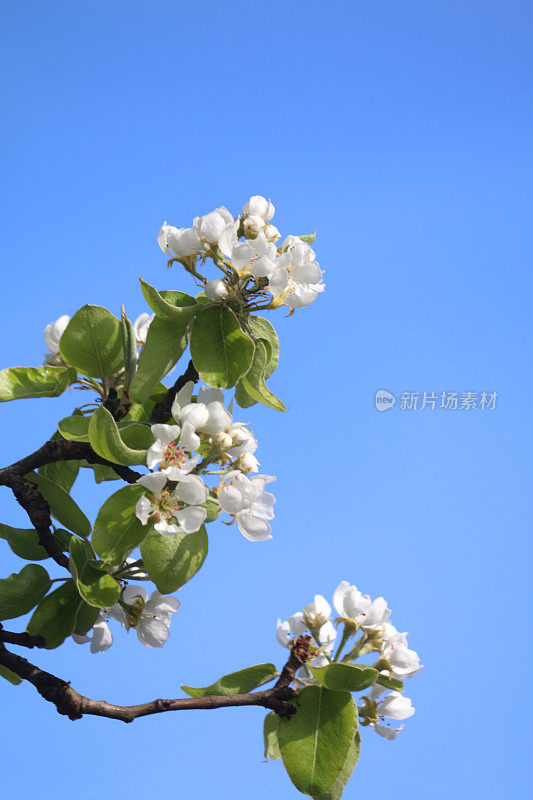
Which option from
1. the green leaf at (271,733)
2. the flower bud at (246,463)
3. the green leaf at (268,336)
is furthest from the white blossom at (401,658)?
the green leaf at (268,336)

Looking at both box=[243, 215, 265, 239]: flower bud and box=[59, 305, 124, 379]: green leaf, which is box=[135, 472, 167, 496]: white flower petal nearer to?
box=[59, 305, 124, 379]: green leaf

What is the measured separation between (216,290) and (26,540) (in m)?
0.72

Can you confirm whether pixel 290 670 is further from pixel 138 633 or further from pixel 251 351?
pixel 251 351

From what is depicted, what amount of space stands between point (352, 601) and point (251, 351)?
25.3 inches

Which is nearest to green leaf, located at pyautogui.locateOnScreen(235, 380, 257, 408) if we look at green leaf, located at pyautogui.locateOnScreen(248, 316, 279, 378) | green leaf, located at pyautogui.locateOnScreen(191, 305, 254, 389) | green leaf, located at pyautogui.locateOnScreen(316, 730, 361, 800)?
green leaf, located at pyautogui.locateOnScreen(248, 316, 279, 378)

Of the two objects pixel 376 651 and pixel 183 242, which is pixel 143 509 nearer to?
pixel 183 242

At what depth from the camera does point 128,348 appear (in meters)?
1.55

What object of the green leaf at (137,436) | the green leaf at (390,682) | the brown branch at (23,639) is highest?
the green leaf at (137,436)

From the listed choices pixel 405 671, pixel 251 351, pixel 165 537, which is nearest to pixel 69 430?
pixel 165 537

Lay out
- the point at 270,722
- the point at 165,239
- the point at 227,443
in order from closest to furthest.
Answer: the point at 227,443
the point at 165,239
the point at 270,722

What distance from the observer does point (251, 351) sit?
4.68 feet

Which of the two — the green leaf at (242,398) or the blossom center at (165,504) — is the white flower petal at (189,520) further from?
the green leaf at (242,398)

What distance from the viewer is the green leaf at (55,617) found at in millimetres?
1627

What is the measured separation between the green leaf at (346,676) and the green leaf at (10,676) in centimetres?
70
